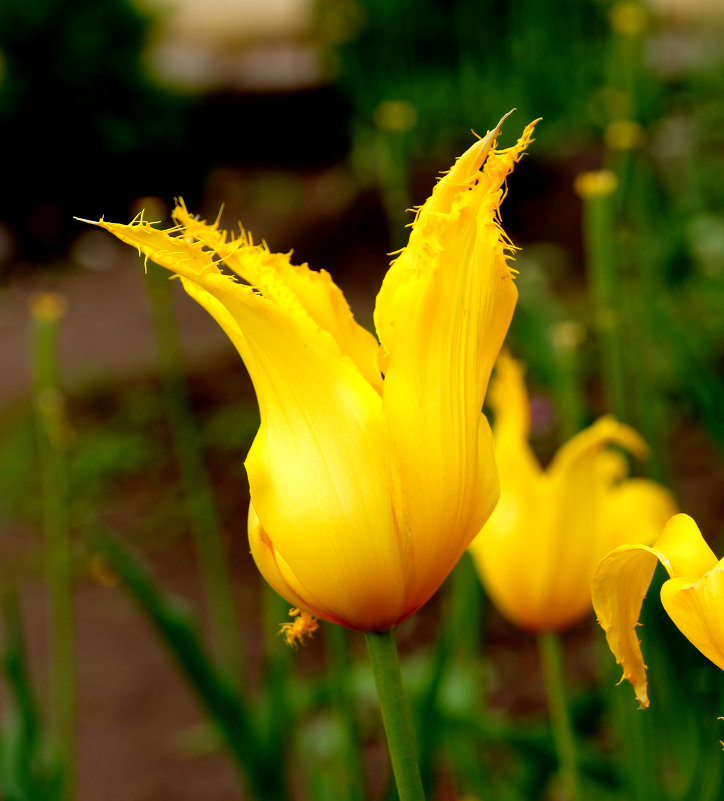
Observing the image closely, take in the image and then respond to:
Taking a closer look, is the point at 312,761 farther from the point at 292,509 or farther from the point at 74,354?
the point at 74,354

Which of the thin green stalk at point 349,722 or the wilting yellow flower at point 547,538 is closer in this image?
the wilting yellow flower at point 547,538

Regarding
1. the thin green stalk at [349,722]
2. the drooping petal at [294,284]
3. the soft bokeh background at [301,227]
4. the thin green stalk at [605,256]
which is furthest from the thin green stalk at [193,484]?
the drooping petal at [294,284]

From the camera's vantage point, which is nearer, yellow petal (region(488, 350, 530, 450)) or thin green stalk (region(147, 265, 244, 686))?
yellow petal (region(488, 350, 530, 450))

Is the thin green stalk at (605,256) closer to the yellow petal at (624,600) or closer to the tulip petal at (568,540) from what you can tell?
the tulip petal at (568,540)

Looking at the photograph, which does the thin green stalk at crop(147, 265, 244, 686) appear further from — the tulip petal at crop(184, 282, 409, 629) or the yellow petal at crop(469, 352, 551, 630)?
the tulip petal at crop(184, 282, 409, 629)

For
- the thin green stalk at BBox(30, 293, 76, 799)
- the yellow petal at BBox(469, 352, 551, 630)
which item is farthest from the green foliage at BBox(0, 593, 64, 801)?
the yellow petal at BBox(469, 352, 551, 630)

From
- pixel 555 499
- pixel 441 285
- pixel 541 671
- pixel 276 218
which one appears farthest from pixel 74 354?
pixel 441 285
